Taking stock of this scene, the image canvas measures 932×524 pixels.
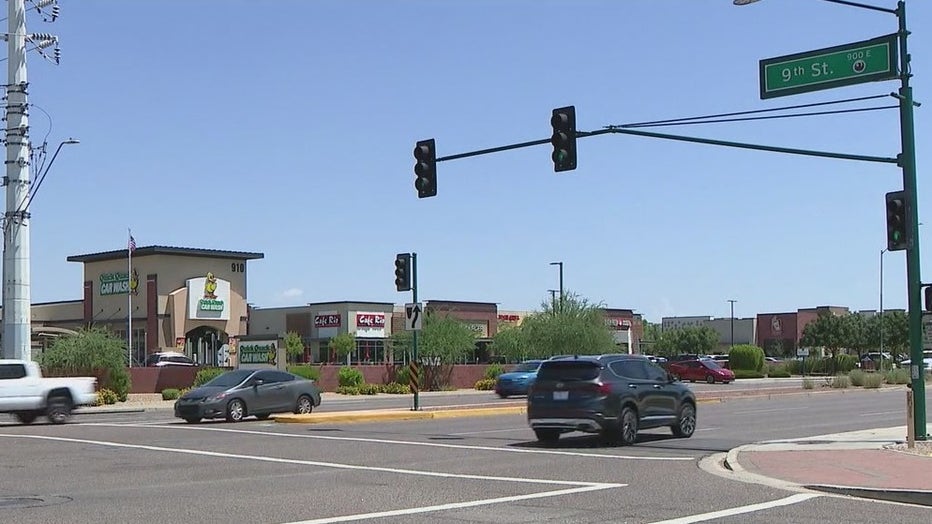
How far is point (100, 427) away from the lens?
27.8 m

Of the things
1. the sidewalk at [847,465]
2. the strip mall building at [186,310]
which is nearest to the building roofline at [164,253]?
the strip mall building at [186,310]

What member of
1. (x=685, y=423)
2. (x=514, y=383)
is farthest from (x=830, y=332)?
(x=685, y=423)

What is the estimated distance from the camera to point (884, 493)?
1387 centimetres

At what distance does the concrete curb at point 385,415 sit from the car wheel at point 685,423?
8811 mm

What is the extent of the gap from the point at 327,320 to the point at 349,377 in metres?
32.1

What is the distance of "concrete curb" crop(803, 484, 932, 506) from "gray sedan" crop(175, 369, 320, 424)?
18118mm

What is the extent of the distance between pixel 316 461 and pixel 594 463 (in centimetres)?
448

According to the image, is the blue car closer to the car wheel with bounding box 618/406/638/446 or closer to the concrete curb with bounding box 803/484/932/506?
the car wheel with bounding box 618/406/638/446

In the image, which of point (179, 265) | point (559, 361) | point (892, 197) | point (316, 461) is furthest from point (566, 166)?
point (179, 265)

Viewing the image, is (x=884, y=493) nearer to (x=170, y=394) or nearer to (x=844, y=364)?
(x=170, y=394)

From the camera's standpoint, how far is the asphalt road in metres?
12.5

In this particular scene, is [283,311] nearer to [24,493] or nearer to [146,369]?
[146,369]

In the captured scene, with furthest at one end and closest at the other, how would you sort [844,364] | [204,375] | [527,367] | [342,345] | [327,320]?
[327,320] → [844,364] → [342,345] → [527,367] → [204,375]

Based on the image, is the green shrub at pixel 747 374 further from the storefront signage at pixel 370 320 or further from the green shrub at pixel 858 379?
the storefront signage at pixel 370 320
